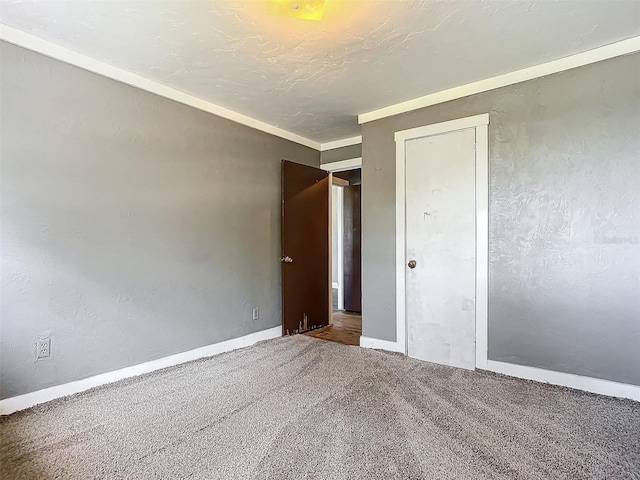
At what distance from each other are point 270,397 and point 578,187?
2.73m

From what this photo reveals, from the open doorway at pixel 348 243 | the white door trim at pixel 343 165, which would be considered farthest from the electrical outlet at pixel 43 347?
the open doorway at pixel 348 243

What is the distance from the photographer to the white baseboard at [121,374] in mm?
2096

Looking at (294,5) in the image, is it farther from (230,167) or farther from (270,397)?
(270,397)

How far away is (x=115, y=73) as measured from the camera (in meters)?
2.54

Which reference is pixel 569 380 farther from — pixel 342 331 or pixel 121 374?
pixel 121 374

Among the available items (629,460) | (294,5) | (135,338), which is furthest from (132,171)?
(629,460)

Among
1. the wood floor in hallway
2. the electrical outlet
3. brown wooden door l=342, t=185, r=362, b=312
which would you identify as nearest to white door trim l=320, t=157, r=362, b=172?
brown wooden door l=342, t=185, r=362, b=312

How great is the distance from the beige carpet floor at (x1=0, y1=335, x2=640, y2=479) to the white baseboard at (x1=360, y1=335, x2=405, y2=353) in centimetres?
55

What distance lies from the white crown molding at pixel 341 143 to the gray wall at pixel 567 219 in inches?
58.1

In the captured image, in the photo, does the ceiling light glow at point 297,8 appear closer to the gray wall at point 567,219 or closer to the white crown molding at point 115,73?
the white crown molding at point 115,73

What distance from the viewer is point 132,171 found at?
2666mm

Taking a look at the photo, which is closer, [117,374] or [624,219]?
[624,219]

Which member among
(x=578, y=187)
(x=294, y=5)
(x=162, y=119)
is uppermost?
(x=294, y=5)

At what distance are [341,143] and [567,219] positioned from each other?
2797 millimetres
